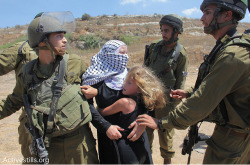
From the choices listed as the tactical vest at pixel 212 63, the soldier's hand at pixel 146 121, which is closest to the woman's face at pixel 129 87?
the soldier's hand at pixel 146 121

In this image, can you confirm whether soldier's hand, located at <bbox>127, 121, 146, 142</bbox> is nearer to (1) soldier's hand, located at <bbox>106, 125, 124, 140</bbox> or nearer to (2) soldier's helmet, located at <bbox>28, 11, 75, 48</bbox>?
(1) soldier's hand, located at <bbox>106, 125, 124, 140</bbox>

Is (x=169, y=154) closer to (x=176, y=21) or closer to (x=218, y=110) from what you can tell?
(x=218, y=110)

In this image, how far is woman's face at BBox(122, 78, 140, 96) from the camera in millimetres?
2070

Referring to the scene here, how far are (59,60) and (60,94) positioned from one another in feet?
1.23

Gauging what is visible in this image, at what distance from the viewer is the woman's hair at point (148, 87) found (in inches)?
81.5

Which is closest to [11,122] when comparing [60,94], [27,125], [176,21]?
[27,125]

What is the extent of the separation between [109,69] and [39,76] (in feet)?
2.25

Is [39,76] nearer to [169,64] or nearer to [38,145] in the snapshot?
[38,145]

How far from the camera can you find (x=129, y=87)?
207 centimetres

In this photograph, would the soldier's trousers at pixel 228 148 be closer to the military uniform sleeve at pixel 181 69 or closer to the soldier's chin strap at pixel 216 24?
the soldier's chin strap at pixel 216 24

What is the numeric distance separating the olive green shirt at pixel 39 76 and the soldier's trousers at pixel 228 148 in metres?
1.55

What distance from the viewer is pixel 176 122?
203 centimetres

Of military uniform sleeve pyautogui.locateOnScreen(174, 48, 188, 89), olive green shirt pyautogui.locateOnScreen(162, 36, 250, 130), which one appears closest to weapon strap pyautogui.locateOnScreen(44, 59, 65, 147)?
olive green shirt pyautogui.locateOnScreen(162, 36, 250, 130)

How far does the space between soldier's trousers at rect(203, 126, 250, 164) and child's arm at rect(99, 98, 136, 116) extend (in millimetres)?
931
